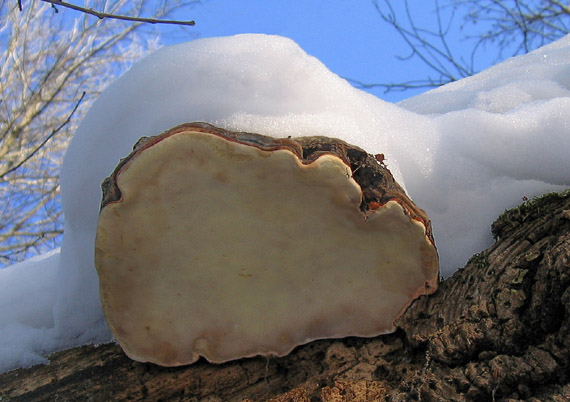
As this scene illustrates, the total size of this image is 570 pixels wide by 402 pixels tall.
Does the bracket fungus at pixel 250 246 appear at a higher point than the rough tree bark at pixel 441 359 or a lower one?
higher

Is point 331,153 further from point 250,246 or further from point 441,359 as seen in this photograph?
point 441,359

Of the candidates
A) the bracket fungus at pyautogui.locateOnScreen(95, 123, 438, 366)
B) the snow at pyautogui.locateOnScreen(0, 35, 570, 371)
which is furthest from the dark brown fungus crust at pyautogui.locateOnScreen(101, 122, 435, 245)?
the snow at pyautogui.locateOnScreen(0, 35, 570, 371)

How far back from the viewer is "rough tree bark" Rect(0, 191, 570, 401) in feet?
3.29

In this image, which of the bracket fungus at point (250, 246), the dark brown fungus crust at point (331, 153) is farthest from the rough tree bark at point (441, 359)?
the dark brown fungus crust at point (331, 153)

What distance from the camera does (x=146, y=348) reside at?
1356 mm

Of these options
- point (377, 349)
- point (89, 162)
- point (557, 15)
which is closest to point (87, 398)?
point (89, 162)

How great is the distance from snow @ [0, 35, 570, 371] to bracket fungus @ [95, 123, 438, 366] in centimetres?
20

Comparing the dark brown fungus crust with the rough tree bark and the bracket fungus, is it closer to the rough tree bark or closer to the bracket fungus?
the bracket fungus

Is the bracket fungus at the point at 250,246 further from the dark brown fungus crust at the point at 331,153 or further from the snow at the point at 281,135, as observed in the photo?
the snow at the point at 281,135

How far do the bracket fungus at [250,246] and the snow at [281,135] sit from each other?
0.20 m

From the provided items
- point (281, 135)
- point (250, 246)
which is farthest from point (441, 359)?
point (281, 135)

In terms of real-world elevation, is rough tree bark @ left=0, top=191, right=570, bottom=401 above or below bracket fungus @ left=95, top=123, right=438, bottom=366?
below

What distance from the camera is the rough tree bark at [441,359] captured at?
3.29 ft

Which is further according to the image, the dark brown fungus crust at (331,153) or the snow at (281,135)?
the snow at (281,135)
